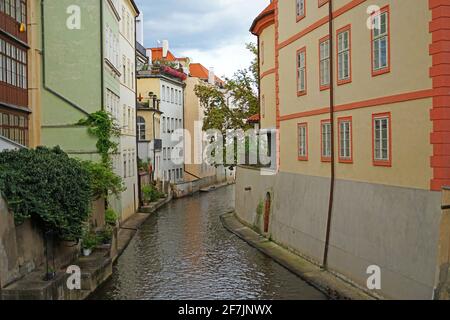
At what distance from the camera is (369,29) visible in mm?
16219

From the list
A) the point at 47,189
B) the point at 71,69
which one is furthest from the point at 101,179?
the point at 47,189

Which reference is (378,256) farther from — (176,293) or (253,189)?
(253,189)

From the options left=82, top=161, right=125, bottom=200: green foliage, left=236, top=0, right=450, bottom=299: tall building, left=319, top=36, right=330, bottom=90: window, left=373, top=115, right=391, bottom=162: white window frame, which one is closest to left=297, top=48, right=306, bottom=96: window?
left=236, top=0, right=450, bottom=299: tall building

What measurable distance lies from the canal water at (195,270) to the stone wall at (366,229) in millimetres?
1385

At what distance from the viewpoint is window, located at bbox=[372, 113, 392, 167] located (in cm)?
1522

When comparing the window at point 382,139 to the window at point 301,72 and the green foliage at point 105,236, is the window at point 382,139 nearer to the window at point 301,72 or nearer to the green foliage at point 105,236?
the window at point 301,72

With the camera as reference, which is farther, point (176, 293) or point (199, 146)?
point (199, 146)

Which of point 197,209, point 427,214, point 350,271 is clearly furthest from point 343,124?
point 197,209

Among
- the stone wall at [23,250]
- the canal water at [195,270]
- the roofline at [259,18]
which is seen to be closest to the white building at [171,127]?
the roofline at [259,18]

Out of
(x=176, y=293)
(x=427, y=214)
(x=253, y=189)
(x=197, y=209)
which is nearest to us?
(x=427, y=214)

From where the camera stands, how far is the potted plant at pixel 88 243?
64.1 ft

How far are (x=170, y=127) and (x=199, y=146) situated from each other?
8198 mm

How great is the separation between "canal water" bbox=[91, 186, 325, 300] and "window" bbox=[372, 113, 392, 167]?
4.15 metres

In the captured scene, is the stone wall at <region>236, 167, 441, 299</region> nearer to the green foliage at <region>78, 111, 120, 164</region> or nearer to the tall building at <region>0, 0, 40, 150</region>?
the green foliage at <region>78, 111, 120, 164</region>
